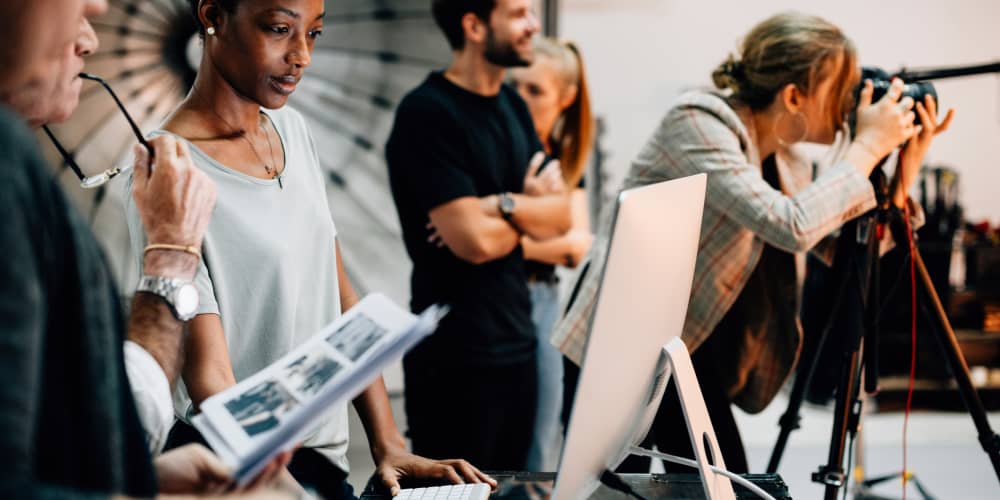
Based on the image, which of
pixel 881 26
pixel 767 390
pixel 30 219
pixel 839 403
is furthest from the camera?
pixel 881 26

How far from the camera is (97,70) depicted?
3.06 metres

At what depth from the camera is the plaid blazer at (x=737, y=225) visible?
1699 mm

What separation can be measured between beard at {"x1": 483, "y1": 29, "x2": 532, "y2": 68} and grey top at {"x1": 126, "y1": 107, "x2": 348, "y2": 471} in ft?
3.17

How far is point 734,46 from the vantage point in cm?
423

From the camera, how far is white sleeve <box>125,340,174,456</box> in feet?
2.80

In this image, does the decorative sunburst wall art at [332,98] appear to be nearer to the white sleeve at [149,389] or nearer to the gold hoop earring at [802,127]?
the gold hoop earring at [802,127]

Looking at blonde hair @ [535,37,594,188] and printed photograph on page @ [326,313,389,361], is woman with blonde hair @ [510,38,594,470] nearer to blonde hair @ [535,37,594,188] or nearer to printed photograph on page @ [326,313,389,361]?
blonde hair @ [535,37,594,188]

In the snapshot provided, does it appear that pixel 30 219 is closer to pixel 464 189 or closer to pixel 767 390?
pixel 464 189

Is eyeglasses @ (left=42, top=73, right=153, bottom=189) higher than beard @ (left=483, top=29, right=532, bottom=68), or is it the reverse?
beard @ (left=483, top=29, right=532, bottom=68)

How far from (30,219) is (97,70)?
2.87 meters

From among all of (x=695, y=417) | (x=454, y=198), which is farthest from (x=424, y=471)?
(x=454, y=198)

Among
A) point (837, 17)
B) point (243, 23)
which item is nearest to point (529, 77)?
point (243, 23)

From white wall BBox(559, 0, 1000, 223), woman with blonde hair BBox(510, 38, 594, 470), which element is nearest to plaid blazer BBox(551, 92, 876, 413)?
woman with blonde hair BBox(510, 38, 594, 470)

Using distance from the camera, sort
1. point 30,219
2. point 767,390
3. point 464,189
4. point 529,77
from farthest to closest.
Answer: point 529,77 < point 464,189 < point 767,390 < point 30,219
